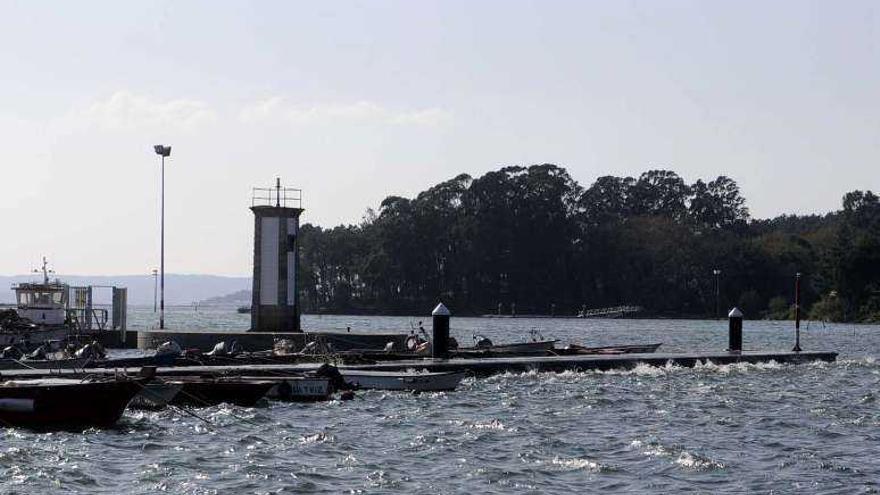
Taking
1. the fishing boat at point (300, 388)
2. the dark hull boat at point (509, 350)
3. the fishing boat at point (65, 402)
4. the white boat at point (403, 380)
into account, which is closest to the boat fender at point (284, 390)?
the fishing boat at point (300, 388)

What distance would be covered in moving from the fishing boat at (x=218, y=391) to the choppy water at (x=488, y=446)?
594 mm

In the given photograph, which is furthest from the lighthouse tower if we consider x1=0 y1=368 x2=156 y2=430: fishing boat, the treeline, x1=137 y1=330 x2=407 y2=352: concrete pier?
the treeline

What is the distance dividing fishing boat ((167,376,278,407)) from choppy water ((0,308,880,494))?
1.95 feet

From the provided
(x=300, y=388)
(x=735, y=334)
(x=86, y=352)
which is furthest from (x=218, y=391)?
(x=735, y=334)

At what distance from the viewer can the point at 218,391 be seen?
131 ft

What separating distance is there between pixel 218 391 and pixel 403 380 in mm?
7195

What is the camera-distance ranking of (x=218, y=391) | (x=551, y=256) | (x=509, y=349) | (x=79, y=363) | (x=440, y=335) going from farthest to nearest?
1. (x=551, y=256)
2. (x=509, y=349)
3. (x=440, y=335)
4. (x=79, y=363)
5. (x=218, y=391)

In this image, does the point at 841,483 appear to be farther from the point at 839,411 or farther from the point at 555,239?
the point at 555,239

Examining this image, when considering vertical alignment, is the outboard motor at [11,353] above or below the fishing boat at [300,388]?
above

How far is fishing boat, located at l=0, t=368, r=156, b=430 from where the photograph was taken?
34500mm

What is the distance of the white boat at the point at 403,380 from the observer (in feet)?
149

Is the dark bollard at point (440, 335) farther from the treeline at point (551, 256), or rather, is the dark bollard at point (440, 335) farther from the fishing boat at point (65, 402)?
the treeline at point (551, 256)

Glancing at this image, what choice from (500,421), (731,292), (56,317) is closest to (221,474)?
(500,421)

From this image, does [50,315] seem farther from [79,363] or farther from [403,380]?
[403,380]
